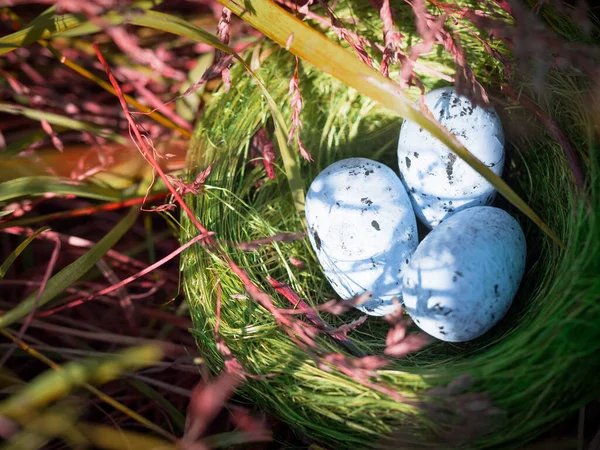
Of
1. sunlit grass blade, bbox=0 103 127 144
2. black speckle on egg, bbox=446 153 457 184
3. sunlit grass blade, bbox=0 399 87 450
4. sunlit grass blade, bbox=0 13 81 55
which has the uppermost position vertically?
sunlit grass blade, bbox=0 13 81 55

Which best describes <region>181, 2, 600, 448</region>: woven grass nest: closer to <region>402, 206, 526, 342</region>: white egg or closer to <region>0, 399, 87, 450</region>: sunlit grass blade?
<region>402, 206, 526, 342</region>: white egg

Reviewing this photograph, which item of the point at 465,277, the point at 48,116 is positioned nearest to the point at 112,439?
the point at 465,277

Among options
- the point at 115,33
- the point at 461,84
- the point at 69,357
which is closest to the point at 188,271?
the point at 69,357

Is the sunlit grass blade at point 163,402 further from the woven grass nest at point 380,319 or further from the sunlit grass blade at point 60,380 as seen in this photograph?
the sunlit grass blade at point 60,380

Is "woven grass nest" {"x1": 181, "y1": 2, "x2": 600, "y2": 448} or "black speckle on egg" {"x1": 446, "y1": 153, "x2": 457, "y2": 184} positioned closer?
"woven grass nest" {"x1": 181, "y1": 2, "x2": 600, "y2": 448}

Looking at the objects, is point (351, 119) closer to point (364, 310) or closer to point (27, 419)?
point (364, 310)

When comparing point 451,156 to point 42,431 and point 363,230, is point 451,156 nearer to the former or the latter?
point 363,230

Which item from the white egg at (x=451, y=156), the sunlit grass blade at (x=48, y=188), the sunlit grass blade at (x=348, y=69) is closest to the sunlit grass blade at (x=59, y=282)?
the sunlit grass blade at (x=48, y=188)

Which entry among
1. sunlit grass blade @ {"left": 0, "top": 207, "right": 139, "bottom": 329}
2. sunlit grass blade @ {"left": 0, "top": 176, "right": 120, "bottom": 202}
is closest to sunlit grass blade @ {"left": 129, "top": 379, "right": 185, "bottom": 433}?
sunlit grass blade @ {"left": 0, "top": 207, "right": 139, "bottom": 329}
